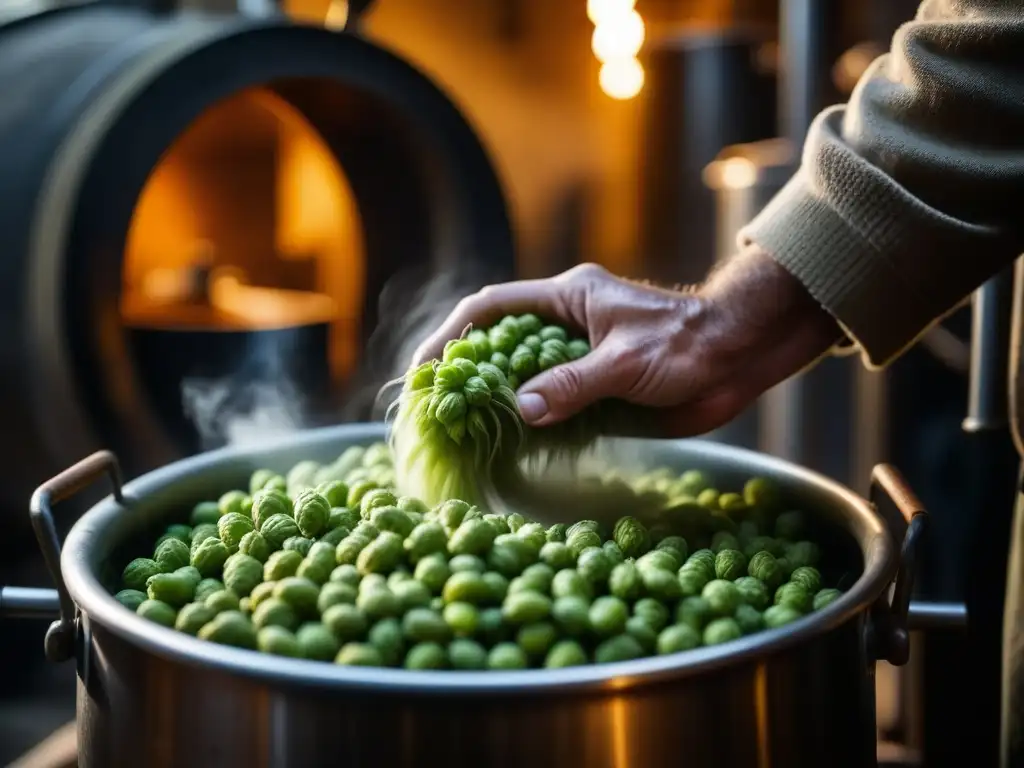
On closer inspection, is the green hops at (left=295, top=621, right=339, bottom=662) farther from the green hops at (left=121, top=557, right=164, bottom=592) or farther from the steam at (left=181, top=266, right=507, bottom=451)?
the steam at (left=181, top=266, right=507, bottom=451)

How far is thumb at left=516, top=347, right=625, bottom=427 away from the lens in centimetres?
117

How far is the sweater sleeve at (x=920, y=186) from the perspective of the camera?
114 centimetres

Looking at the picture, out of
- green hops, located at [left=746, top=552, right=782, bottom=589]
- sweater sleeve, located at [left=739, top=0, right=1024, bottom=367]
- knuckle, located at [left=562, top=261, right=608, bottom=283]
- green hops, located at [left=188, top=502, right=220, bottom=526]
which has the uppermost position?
sweater sleeve, located at [left=739, top=0, right=1024, bottom=367]

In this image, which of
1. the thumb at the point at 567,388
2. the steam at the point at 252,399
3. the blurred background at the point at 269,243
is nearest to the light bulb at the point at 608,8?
the blurred background at the point at 269,243

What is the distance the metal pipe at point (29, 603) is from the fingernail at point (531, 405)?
20.0 inches

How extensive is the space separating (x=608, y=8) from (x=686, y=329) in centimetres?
207

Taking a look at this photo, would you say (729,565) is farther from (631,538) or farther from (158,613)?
(158,613)

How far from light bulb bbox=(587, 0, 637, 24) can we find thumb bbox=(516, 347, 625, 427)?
201cm

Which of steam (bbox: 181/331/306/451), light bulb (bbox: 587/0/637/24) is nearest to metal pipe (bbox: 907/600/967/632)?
steam (bbox: 181/331/306/451)

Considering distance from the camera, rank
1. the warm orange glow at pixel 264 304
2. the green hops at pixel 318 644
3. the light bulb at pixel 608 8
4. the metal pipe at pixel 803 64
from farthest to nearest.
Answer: the light bulb at pixel 608 8
the metal pipe at pixel 803 64
the warm orange glow at pixel 264 304
the green hops at pixel 318 644

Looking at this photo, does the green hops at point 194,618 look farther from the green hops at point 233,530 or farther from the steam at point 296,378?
the steam at point 296,378

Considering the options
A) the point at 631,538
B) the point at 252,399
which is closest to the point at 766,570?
the point at 631,538

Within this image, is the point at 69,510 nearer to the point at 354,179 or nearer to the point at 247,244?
the point at 354,179

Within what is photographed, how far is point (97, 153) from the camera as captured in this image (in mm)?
1584
